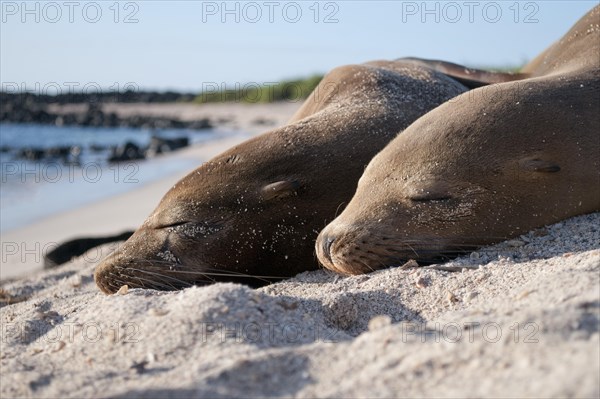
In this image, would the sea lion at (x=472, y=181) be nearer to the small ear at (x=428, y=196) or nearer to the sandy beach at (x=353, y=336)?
the small ear at (x=428, y=196)

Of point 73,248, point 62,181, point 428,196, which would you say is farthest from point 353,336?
point 62,181

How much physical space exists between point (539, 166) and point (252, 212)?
170 cm

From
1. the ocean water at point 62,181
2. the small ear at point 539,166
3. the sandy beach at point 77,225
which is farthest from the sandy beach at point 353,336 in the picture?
the ocean water at point 62,181

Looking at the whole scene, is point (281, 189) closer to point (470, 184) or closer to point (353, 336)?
point (470, 184)

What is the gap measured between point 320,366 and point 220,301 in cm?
73

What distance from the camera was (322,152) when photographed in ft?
18.0

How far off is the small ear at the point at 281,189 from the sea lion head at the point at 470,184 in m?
0.41

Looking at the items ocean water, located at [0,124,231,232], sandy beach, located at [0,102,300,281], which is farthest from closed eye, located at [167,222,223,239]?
ocean water, located at [0,124,231,232]

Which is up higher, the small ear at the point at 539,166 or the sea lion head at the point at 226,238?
the small ear at the point at 539,166

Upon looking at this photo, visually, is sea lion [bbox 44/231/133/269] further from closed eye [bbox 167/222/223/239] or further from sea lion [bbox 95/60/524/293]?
closed eye [bbox 167/222/223/239]

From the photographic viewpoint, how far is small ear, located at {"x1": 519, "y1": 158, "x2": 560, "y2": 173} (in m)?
4.83

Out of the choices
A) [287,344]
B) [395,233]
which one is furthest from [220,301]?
[395,233]

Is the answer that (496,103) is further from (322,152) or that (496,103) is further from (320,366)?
(320,366)

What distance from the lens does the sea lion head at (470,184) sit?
15.5ft
